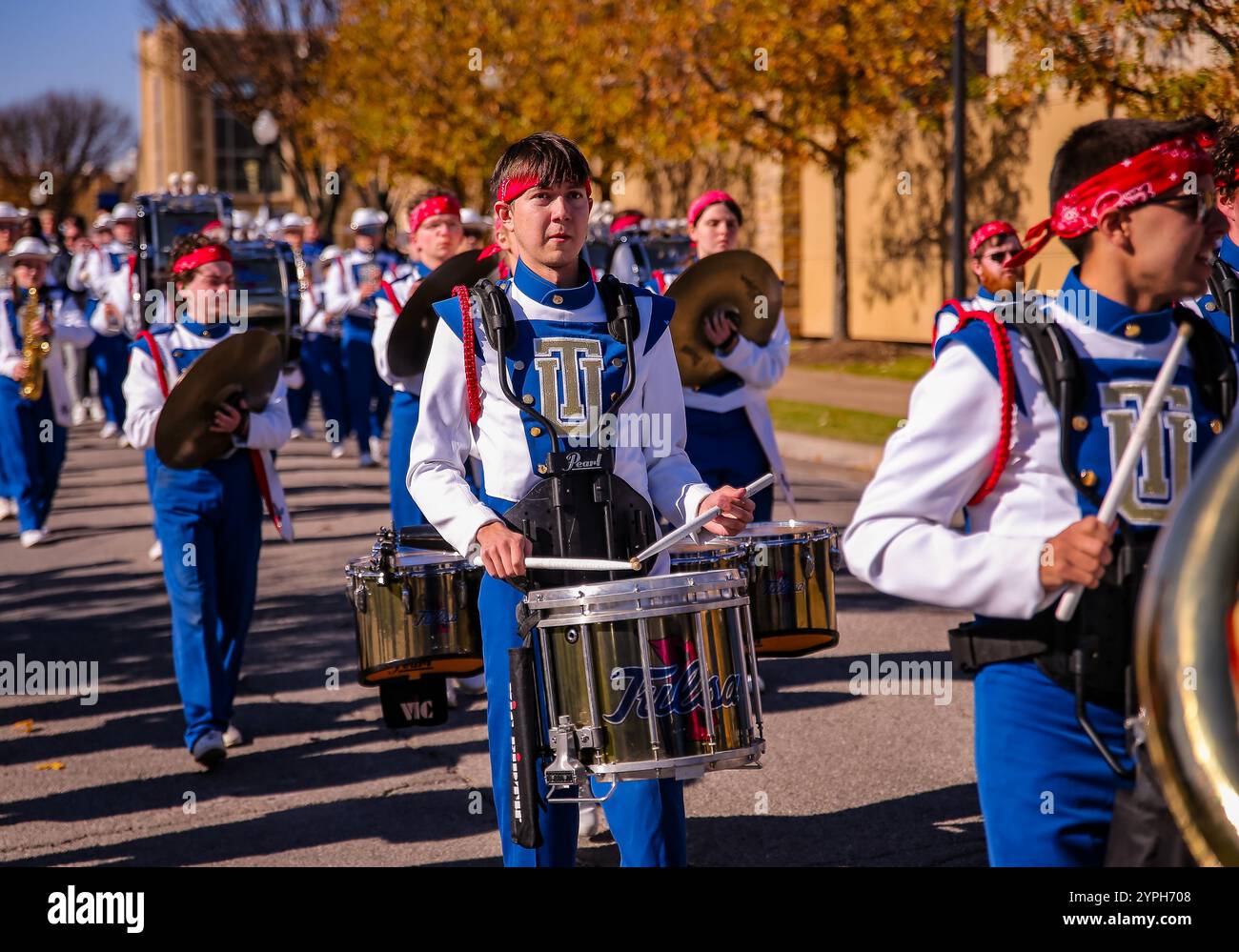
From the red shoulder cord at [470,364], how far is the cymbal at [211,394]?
8.83 feet

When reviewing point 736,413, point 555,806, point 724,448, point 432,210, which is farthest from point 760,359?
point 555,806

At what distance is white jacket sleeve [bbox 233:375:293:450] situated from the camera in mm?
6516

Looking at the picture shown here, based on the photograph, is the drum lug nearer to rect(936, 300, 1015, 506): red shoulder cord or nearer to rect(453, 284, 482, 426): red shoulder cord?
rect(453, 284, 482, 426): red shoulder cord

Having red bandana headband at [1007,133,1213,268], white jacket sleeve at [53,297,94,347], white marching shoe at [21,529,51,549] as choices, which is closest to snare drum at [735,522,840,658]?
red bandana headband at [1007,133,1213,268]

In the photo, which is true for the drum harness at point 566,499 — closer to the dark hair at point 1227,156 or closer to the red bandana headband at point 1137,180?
the red bandana headband at point 1137,180

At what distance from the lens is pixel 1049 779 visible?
107 inches

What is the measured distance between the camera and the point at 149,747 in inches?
272

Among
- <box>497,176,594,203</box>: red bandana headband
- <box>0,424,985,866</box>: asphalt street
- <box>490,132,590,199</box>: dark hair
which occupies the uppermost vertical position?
<box>490,132,590,199</box>: dark hair

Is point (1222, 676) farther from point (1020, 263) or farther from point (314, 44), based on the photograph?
point (314, 44)

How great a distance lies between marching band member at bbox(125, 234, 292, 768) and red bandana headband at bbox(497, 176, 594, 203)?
286 centimetres

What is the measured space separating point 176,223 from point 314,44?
31368 millimetres

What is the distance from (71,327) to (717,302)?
26.1 ft
